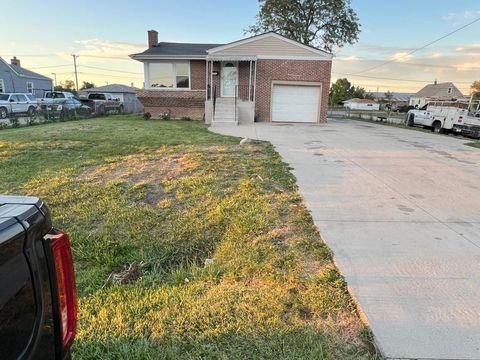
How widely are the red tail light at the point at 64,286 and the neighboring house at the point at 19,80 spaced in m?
43.0

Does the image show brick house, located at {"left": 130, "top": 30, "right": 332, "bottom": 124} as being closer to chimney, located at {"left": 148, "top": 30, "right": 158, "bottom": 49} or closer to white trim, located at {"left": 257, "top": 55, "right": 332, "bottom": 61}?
white trim, located at {"left": 257, "top": 55, "right": 332, "bottom": 61}

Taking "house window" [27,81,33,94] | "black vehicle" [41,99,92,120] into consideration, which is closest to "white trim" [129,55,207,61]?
"black vehicle" [41,99,92,120]

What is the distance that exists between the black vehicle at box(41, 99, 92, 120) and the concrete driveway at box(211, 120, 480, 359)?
16.3 meters

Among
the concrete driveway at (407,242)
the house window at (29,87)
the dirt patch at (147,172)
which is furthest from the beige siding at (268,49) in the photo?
the house window at (29,87)

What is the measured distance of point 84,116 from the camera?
21438 mm

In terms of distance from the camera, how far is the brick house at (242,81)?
745 inches

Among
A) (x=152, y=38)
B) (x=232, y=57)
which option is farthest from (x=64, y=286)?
(x=152, y=38)

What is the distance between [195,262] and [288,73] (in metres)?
17.2

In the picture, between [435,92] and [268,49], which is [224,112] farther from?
[435,92]

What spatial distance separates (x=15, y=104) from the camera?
22.0 m

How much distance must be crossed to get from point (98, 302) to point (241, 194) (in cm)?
306

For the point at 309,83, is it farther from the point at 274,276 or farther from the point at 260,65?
the point at 274,276

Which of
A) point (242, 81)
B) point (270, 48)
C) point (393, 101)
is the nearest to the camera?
point (270, 48)

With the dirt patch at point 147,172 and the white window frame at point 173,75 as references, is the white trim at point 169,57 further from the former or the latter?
the dirt patch at point 147,172
